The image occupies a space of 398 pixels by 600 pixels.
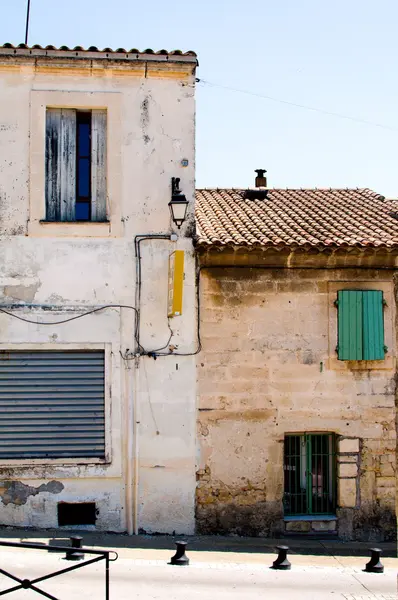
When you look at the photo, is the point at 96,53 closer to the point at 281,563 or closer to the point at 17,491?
the point at 17,491

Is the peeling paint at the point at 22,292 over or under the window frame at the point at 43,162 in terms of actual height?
under

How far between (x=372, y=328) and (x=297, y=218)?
8.65ft

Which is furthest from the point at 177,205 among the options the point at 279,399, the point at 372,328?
the point at 372,328

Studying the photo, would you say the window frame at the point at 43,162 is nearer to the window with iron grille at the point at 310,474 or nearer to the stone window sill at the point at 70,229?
the stone window sill at the point at 70,229

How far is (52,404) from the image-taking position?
38.0ft

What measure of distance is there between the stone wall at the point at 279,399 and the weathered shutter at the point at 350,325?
14 centimetres

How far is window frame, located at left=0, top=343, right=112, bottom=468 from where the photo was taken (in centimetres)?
1142

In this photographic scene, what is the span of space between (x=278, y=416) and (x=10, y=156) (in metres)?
5.96

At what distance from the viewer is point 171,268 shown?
11695 mm

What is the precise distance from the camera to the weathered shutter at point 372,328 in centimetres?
1224

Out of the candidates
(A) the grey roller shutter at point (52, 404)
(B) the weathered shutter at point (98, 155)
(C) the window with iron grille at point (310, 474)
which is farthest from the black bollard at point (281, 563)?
(B) the weathered shutter at point (98, 155)

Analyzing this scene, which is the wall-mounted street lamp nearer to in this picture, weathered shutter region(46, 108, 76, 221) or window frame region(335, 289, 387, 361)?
weathered shutter region(46, 108, 76, 221)

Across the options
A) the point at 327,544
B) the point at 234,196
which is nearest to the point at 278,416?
the point at 327,544

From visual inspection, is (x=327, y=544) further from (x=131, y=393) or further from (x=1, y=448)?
(x=1, y=448)
